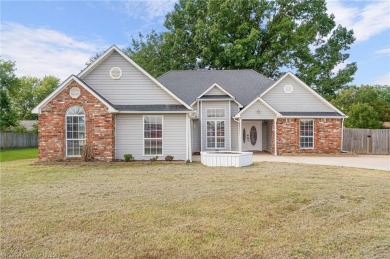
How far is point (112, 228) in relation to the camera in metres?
5.34

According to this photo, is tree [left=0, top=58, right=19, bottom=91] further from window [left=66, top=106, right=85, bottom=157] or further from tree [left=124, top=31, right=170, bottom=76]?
window [left=66, top=106, right=85, bottom=157]

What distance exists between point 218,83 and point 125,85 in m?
10.0

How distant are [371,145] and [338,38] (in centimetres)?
1808

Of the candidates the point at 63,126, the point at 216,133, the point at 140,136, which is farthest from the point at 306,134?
the point at 63,126

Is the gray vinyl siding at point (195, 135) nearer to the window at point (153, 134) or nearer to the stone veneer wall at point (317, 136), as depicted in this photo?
the window at point (153, 134)

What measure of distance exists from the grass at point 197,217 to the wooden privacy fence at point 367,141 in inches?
563

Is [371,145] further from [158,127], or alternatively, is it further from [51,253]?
[51,253]

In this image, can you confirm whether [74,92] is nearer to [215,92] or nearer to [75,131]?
[75,131]

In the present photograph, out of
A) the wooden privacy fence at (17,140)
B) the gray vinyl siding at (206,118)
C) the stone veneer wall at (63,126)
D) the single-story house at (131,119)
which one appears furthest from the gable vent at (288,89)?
the wooden privacy fence at (17,140)

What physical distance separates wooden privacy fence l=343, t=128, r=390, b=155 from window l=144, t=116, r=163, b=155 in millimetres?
15306

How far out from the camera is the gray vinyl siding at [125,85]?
16.9 m

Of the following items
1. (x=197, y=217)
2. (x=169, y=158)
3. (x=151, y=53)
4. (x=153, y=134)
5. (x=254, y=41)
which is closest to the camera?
(x=197, y=217)

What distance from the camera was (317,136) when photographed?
20.9 metres

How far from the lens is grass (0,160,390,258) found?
4484mm
